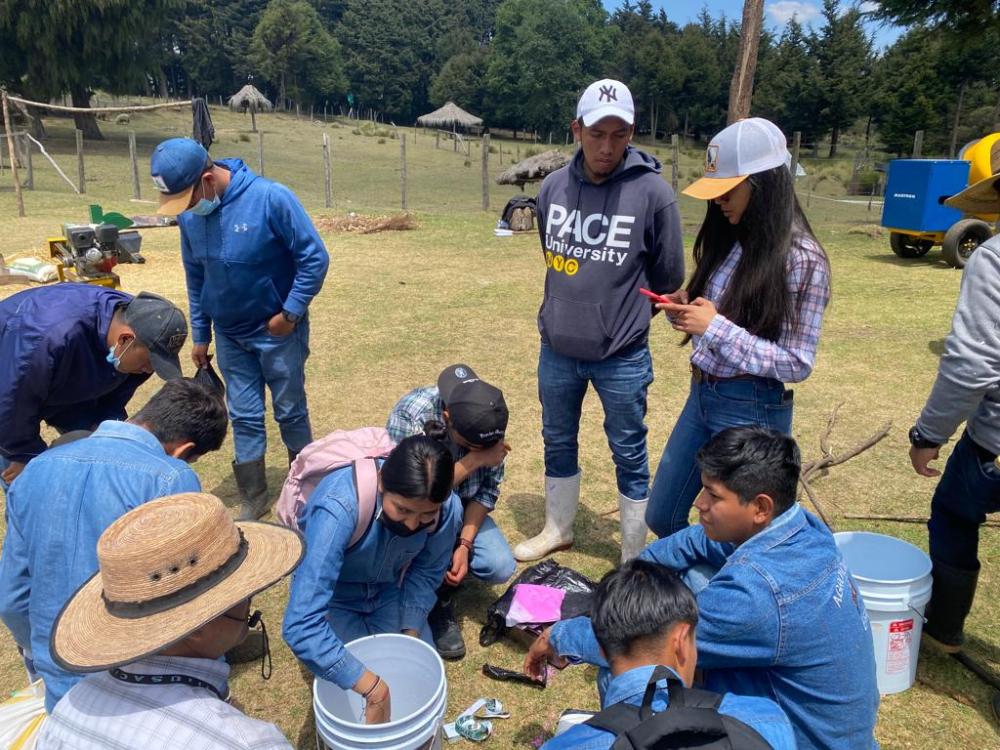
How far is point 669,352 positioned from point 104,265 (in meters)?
6.42

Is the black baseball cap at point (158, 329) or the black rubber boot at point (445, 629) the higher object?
the black baseball cap at point (158, 329)

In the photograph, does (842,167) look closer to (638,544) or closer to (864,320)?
(864,320)

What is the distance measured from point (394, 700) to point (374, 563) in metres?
0.47

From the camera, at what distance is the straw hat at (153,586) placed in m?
1.47

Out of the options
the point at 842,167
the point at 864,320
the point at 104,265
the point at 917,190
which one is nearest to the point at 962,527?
the point at 864,320

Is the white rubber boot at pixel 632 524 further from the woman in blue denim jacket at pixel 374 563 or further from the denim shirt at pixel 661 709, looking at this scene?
the denim shirt at pixel 661 709

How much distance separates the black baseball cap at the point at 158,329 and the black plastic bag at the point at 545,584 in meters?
1.61

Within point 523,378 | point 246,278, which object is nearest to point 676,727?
point 246,278

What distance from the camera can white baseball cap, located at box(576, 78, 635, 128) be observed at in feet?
9.52

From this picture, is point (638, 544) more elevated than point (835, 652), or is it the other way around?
point (835, 652)

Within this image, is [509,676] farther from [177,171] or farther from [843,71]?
[843,71]

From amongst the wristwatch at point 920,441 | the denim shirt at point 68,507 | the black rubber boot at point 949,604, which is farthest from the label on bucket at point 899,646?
the denim shirt at point 68,507

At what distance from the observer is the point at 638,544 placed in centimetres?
347

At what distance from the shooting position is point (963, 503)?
8.49ft
